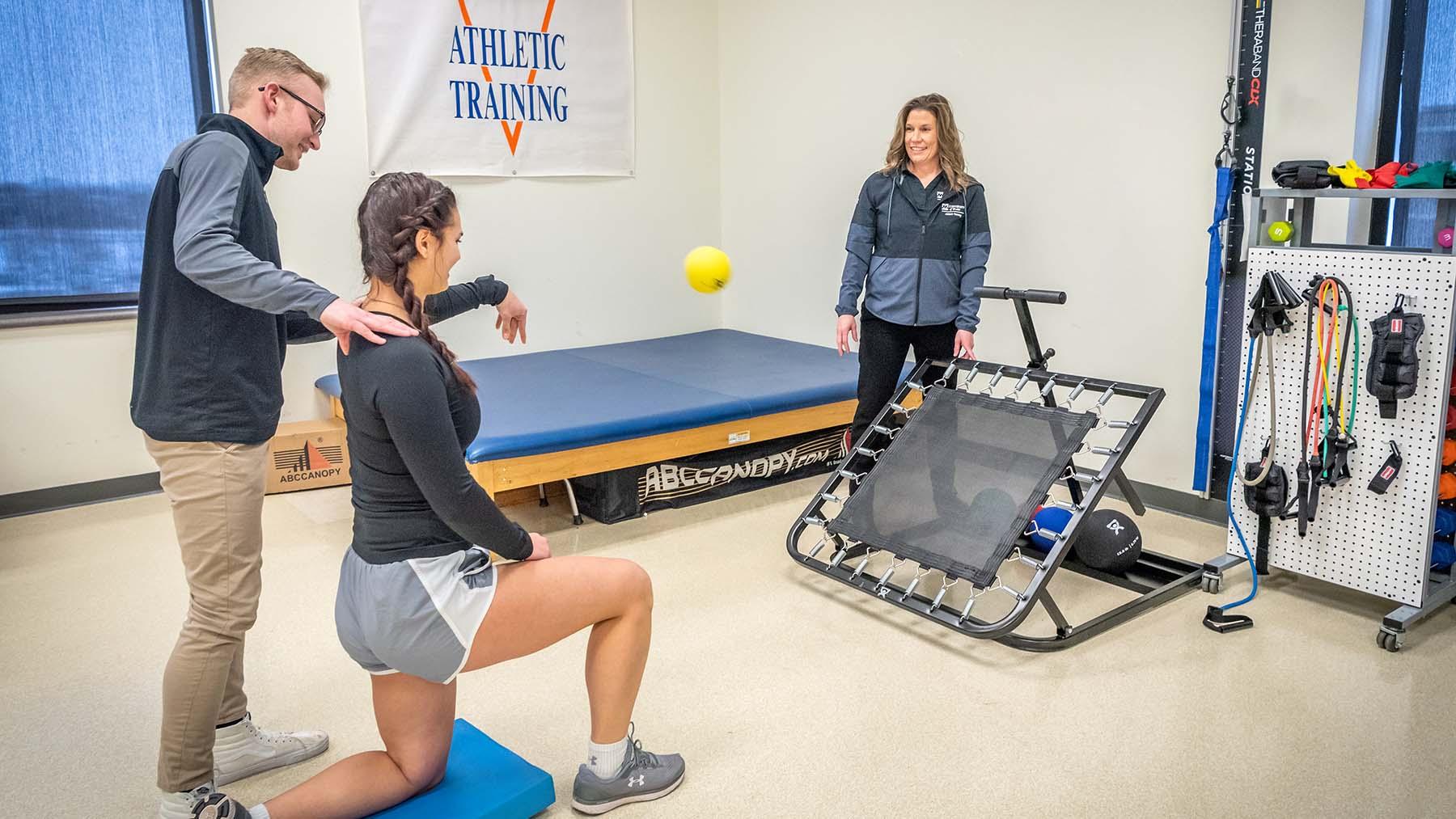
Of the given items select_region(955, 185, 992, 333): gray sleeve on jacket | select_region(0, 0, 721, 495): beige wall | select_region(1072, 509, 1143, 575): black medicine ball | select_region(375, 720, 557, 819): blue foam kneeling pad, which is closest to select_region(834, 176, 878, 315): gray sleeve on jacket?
select_region(955, 185, 992, 333): gray sleeve on jacket

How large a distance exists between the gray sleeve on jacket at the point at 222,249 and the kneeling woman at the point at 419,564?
0.15m

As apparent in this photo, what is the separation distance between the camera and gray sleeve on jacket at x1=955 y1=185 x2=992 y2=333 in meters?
3.58

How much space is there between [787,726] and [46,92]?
3885 millimetres

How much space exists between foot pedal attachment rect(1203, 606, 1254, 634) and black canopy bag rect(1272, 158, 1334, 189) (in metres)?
1.28

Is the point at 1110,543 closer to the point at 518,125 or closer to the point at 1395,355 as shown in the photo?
the point at 1395,355

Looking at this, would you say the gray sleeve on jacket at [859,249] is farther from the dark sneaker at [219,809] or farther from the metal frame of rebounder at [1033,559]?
the dark sneaker at [219,809]

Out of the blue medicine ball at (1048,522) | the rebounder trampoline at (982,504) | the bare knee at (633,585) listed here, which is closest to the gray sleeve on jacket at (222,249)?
the bare knee at (633,585)

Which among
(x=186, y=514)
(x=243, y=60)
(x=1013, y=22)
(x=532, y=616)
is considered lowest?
(x=532, y=616)

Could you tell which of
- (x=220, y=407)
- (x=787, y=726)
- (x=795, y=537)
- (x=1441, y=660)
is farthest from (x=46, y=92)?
(x=1441, y=660)

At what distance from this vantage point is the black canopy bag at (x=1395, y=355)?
9.32ft

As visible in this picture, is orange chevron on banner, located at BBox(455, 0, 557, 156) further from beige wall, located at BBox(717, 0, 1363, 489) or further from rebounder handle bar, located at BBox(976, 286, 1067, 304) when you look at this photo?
rebounder handle bar, located at BBox(976, 286, 1067, 304)

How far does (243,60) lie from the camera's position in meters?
2.09

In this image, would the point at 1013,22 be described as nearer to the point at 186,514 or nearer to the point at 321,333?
the point at 321,333

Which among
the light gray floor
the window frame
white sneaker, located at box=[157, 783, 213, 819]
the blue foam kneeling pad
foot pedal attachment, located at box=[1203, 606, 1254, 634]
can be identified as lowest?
the light gray floor
